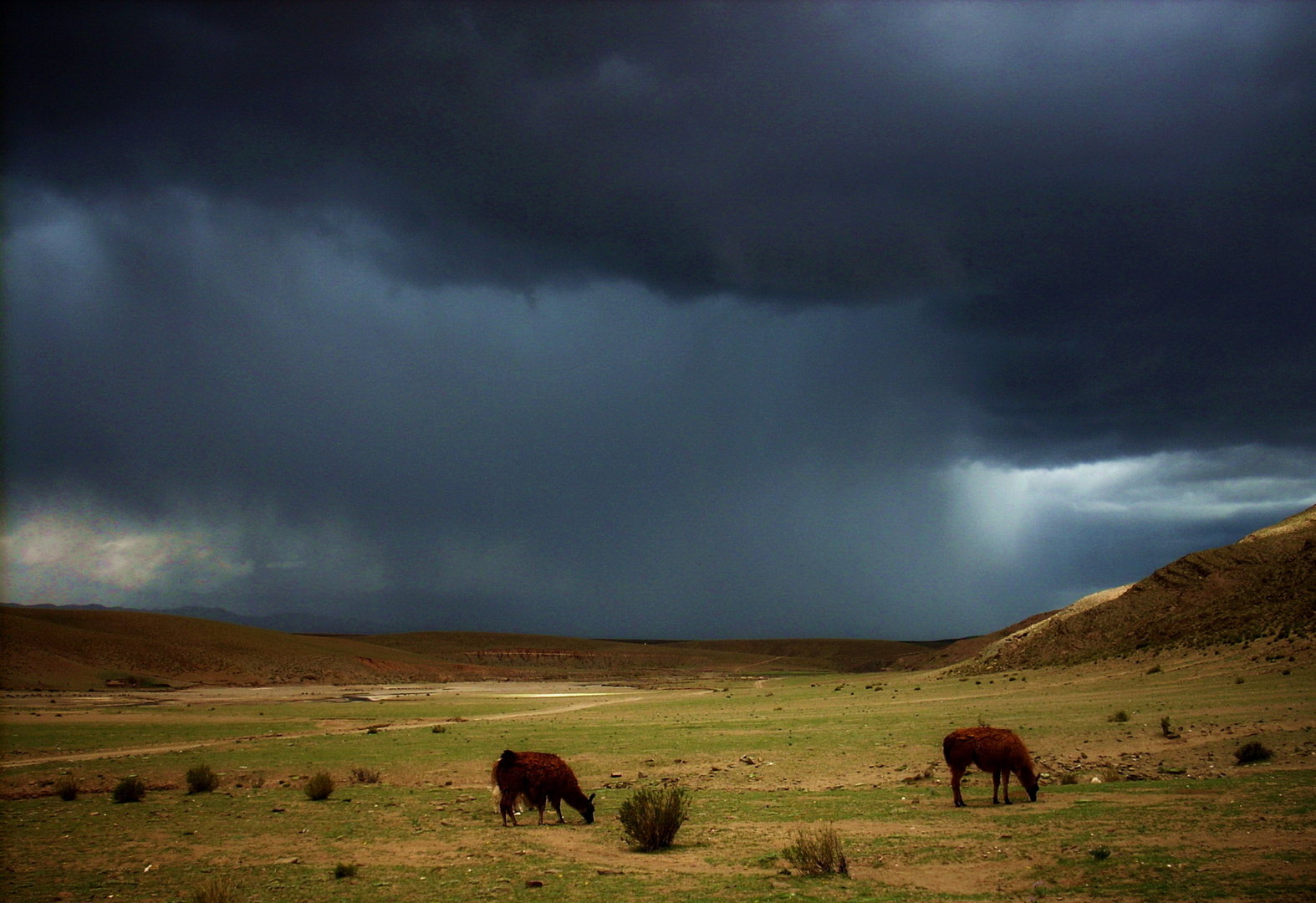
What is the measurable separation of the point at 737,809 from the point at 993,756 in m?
5.30

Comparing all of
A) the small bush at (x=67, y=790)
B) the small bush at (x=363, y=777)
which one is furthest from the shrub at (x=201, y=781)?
the small bush at (x=363, y=777)

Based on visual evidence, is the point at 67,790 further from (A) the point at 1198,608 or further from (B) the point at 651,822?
(A) the point at 1198,608

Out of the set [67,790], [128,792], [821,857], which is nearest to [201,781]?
[128,792]

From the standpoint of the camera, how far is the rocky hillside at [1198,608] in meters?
42.2

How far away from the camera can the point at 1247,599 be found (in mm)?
45156

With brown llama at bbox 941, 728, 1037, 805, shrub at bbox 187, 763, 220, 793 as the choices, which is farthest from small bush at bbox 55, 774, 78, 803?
brown llama at bbox 941, 728, 1037, 805

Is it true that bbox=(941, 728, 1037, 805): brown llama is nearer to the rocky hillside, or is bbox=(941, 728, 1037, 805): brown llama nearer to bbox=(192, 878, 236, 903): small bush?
bbox=(192, 878, 236, 903): small bush

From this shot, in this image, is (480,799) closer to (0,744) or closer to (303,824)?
(303,824)

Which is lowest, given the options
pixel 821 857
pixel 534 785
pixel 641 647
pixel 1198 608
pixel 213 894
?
pixel 641 647

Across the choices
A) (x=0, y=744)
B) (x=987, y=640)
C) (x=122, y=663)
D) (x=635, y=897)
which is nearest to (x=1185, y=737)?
(x=635, y=897)

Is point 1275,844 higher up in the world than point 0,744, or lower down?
higher up

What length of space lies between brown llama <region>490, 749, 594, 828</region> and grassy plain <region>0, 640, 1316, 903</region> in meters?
0.44

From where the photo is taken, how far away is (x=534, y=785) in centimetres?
1589

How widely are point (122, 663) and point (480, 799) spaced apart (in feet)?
289
